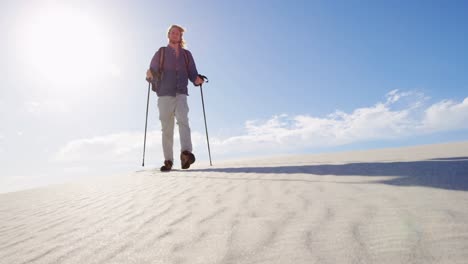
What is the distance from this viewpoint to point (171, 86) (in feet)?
21.9

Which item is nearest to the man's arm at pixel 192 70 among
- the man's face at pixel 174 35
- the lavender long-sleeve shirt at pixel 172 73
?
the lavender long-sleeve shirt at pixel 172 73

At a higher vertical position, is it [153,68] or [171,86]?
[153,68]

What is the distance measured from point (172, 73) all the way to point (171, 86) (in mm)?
270

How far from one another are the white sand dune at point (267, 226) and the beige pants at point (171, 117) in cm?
368

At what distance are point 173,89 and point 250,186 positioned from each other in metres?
4.03

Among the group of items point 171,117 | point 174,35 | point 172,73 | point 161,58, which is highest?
point 174,35

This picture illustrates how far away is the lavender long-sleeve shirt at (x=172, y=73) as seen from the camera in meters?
6.69

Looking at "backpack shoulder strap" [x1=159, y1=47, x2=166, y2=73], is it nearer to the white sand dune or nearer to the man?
the man

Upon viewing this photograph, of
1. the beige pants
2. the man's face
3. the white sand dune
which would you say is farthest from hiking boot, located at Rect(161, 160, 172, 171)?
the white sand dune

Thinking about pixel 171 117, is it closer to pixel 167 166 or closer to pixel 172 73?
pixel 172 73

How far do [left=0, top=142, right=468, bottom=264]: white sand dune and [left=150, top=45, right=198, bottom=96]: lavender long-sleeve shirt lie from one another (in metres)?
3.96

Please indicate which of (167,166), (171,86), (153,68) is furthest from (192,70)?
(167,166)

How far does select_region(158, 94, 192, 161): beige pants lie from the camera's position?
21.7ft

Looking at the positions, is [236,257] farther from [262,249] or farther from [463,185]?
[463,185]
